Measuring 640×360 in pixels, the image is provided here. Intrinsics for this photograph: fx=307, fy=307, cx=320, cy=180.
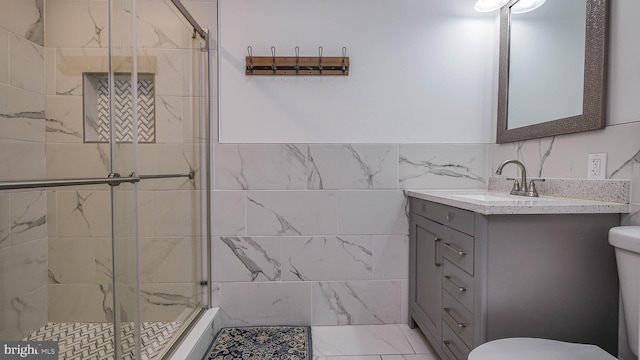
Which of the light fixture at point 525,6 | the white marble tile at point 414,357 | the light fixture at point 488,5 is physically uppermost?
the light fixture at point 488,5

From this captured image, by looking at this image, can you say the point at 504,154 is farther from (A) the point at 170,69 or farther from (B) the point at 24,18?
(B) the point at 24,18

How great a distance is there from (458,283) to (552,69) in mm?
1140

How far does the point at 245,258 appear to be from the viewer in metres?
1.95

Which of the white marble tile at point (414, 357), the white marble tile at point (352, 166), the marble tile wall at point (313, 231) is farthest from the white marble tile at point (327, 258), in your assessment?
the white marble tile at point (414, 357)

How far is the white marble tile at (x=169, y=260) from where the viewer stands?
4.63 feet

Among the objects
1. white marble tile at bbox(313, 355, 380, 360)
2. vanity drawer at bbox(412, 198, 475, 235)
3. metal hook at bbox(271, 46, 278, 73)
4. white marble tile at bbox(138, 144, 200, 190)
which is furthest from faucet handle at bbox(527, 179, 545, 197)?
white marble tile at bbox(138, 144, 200, 190)

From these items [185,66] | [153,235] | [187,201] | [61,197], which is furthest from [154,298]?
[185,66]

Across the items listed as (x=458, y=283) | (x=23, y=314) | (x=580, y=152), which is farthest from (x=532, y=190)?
(x=23, y=314)

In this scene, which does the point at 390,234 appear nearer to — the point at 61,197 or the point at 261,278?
the point at 261,278

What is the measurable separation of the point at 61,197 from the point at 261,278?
1215 millimetres

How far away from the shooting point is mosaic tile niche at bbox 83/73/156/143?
105 cm

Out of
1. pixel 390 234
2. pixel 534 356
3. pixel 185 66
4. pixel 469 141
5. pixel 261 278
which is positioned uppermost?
pixel 185 66

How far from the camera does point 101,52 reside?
110cm

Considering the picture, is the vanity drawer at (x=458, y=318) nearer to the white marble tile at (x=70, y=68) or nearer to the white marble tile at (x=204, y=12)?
the white marble tile at (x=70, y=68)
